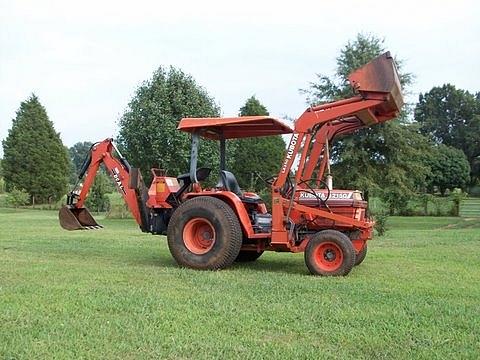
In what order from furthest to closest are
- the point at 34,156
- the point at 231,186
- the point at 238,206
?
the point at 34,156 < the point at 231,186 < the point at 238,206

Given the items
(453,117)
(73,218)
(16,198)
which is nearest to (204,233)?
(73,218)

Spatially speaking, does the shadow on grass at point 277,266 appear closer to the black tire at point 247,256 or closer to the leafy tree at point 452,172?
the black tire at point 247,256

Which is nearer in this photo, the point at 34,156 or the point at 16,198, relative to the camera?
the point at 16,198

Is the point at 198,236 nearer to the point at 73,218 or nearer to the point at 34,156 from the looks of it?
the point at 73,218

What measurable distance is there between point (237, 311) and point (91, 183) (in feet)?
18.6

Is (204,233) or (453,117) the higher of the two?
(453,117)

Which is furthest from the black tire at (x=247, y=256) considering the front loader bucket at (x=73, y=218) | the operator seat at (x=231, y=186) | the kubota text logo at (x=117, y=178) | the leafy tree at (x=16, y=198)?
the leafy tree at (x=16, y=198)

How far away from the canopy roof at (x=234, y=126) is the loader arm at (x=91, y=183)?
54.5 inches

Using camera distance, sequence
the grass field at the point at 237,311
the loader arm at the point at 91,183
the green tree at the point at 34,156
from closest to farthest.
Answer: the grass field at the point at 237,311 < the loader arm at the point at 91,183 < the green tree at the point at 34,156

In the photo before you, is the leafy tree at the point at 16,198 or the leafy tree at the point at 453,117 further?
the leafy tree at the point at 453,117

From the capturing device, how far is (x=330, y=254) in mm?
8570

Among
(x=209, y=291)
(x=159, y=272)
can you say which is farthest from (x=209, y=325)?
(x=159, y=272)

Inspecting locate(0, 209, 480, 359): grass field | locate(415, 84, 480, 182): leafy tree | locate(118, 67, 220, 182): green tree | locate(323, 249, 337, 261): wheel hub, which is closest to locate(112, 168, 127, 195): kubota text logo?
locate(0, 209, 480, 359): grass field

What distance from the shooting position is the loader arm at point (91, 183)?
10117 millimetres
